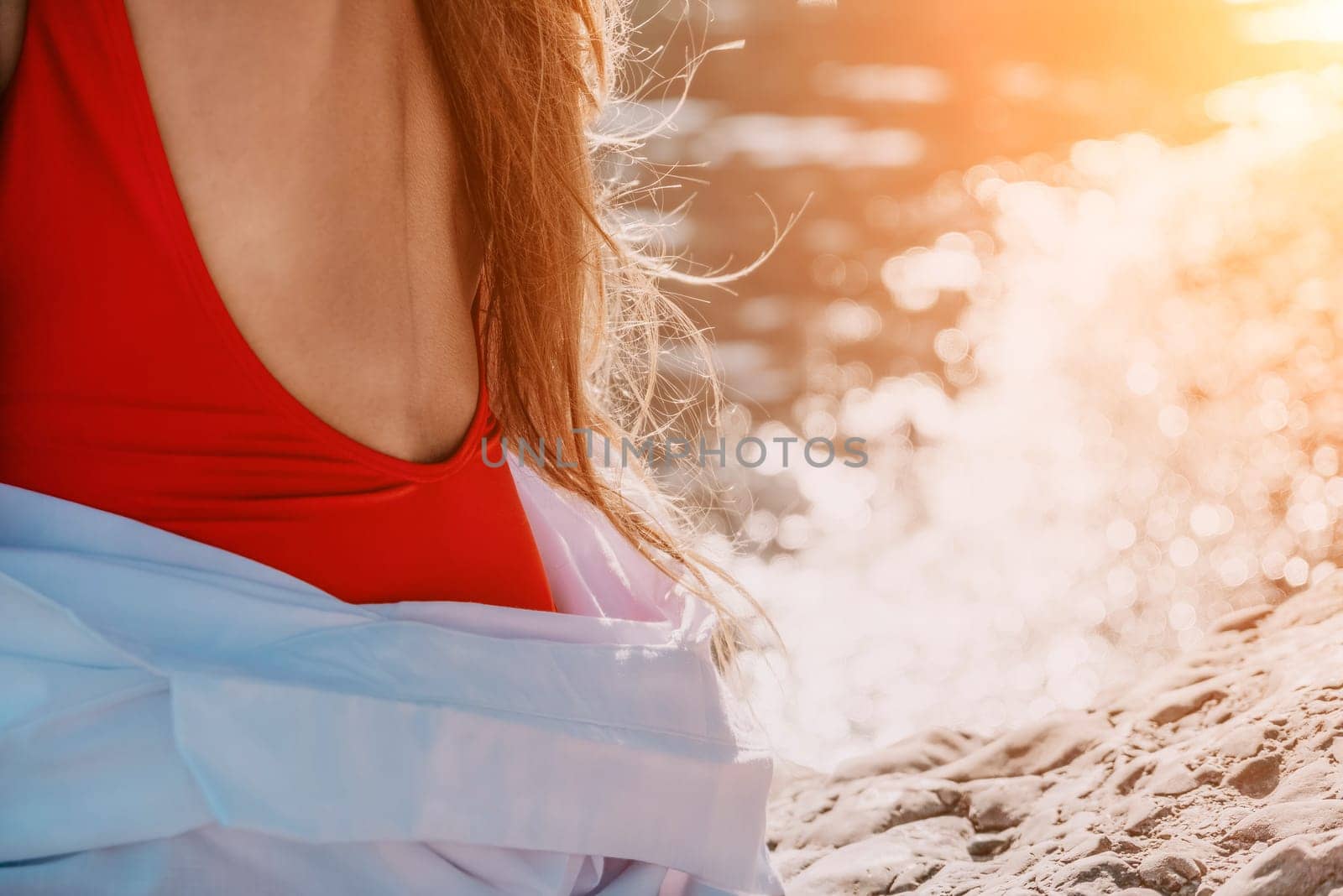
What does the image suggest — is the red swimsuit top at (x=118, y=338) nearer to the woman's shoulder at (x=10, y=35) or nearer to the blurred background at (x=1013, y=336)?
the woman's shoulder at (x=10, y=35)

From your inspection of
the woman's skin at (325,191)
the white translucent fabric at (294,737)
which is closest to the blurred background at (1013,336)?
the woman's skin at (325,191)

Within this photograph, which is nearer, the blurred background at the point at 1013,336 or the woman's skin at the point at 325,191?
the woman's skin at the point at 325,191

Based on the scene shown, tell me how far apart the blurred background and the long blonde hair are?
69cm

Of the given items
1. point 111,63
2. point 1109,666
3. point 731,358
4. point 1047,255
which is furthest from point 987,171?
point 111,63

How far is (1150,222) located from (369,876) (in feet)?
23.9

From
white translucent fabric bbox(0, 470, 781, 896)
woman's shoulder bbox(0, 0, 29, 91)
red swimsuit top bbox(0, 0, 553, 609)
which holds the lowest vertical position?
white translucent fabric bbox(0, 470, 781, 896)

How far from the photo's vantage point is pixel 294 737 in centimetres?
94

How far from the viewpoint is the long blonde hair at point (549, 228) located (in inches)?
48.5

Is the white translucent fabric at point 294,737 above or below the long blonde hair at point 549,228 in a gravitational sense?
below

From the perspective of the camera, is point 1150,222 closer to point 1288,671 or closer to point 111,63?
point 1288,671

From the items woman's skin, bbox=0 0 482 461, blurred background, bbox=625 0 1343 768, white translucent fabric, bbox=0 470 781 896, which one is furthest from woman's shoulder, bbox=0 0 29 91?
blurred background, bbox=625 0 1343 768

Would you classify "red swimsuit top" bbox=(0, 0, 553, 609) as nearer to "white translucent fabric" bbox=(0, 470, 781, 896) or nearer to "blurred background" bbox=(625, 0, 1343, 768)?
"white translucent fabric" bbox=(0, 470, 781, 896)

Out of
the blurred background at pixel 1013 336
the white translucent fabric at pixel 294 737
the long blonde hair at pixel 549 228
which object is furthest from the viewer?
the blurred background at pixel 1013 336

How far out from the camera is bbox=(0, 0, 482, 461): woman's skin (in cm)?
97
